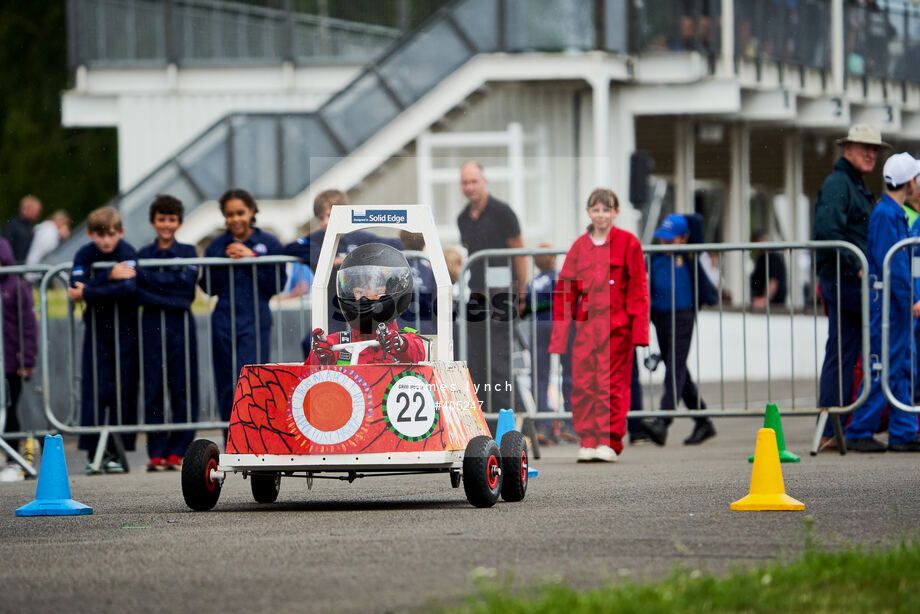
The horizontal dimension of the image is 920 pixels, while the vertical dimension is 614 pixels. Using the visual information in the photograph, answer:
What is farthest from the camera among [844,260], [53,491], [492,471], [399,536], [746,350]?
[746,350]

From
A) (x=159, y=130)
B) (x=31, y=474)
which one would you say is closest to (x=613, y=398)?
(x=31, y=474)

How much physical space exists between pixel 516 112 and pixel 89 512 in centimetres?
1772

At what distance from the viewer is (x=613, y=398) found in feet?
40.0

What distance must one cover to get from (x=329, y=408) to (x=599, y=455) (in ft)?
12.9

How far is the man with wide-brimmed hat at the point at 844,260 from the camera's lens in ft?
41.9

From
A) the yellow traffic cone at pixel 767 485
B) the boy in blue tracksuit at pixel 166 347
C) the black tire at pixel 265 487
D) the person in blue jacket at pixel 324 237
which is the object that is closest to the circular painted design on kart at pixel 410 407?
the person in blue jacket at pixel 324 237

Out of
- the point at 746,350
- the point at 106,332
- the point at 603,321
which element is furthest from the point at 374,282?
the point at 746,350

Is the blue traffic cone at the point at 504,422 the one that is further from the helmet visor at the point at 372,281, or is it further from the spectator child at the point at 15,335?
the spectator child at the point at 15,335

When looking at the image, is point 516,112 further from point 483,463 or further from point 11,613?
point 11,613

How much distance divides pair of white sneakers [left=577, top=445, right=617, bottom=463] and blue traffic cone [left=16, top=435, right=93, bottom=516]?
4.06m

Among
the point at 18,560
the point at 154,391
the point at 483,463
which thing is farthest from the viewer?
the point at 154,391

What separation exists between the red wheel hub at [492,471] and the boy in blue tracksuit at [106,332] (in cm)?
475

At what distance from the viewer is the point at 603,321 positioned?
1222cm

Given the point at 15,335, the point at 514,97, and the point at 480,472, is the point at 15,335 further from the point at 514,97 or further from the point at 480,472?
the point at 514,97
